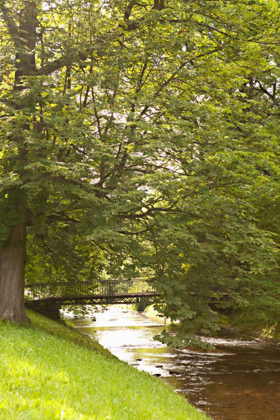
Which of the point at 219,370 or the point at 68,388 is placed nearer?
the point at 68,388

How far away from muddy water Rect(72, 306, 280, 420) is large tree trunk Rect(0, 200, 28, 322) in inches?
242

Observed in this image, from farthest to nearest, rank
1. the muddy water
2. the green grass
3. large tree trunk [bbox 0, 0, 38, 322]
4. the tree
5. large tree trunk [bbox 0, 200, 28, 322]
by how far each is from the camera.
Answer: large tree trunk [bbox 0, 200, 28, 322] < the muddy water < large tree trunk [bbox 0, 0, 38, 322] < the tree < the green grass

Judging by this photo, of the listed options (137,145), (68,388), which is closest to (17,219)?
(137,145)

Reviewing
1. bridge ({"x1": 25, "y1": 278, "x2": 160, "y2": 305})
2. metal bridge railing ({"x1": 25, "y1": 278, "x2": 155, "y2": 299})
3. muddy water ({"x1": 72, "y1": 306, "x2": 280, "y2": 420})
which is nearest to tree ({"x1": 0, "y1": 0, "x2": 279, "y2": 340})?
metal bridge railing ({"x1": 25, "y1": 278, "x2": 155, "y2": 299})

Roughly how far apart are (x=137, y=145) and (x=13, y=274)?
226 inches

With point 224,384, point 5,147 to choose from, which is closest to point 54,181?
point 5,147

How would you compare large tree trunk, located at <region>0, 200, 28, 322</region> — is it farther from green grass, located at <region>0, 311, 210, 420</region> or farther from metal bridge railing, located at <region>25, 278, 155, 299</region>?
metal bridge railing, located at <region>25, 278, 155, 299</region>

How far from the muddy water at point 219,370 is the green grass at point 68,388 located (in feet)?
15.2

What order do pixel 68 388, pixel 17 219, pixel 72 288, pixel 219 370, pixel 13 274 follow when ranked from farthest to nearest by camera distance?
pixel 72 288
pixel 219 370
pixel 13 274
pixel 17 219
pixel 68 388

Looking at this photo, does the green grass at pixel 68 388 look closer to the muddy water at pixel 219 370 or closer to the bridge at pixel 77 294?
the muddy water at pixel 219 370

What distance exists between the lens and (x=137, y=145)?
12.9m

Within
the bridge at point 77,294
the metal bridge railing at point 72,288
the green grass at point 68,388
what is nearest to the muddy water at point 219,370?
the bridge at point 77,294

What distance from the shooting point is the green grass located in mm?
6066

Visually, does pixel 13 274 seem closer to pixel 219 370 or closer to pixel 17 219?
pixel 17 219
